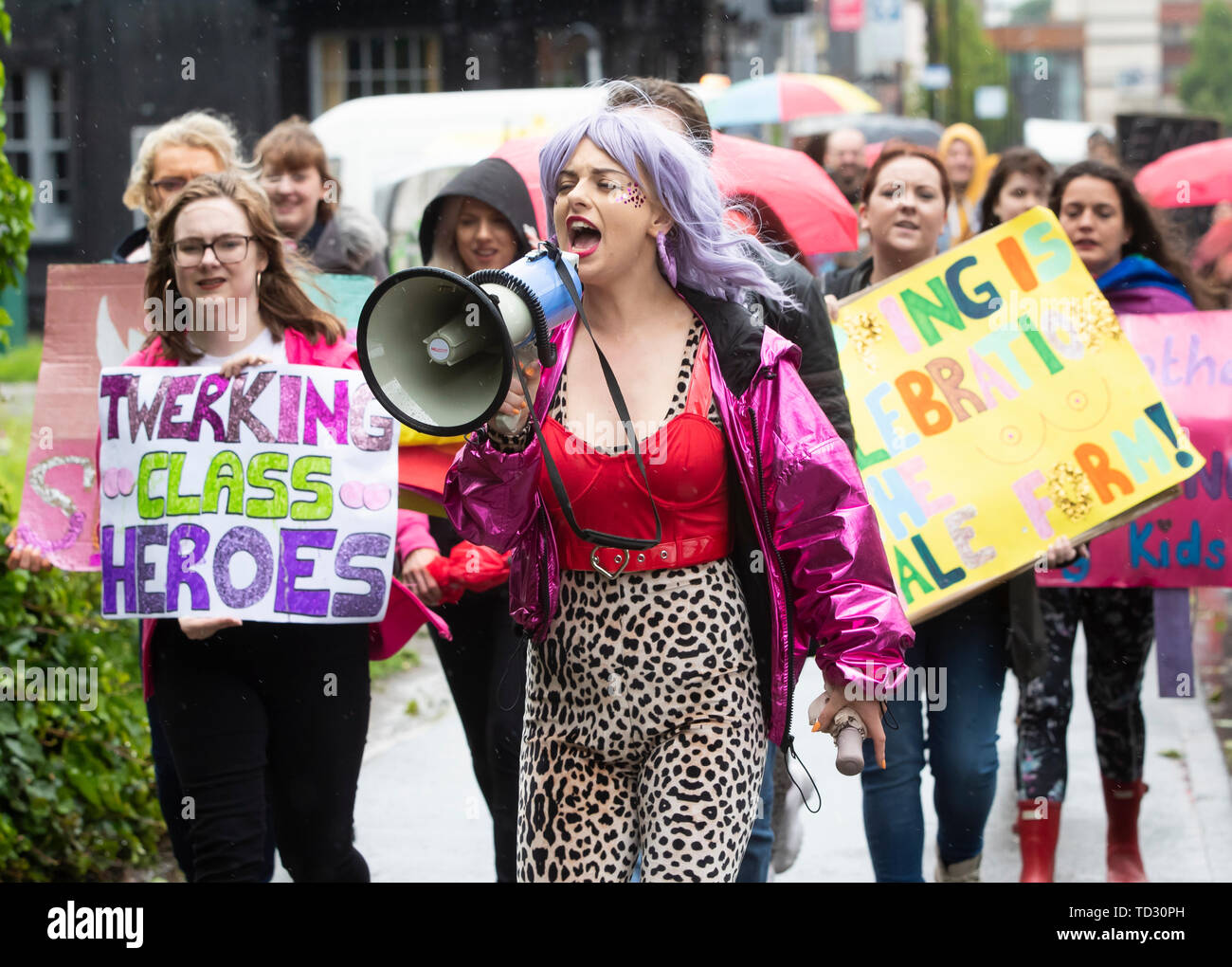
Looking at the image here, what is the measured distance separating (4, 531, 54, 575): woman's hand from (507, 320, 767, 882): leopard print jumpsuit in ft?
5.70

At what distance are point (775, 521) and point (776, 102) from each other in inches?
294

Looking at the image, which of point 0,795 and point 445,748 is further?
point 445,748

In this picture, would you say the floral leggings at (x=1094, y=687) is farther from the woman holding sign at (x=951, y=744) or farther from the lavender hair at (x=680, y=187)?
the lavender hair at (x=680, y=187)

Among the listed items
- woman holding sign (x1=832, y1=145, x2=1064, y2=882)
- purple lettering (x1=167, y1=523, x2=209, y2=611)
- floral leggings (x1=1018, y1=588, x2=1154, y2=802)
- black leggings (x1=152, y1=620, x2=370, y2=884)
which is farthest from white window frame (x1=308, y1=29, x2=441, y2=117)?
black leggings (x1=152, y1=620, x2=370, y2=884)

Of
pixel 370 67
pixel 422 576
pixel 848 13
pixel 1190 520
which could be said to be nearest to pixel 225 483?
pixel 422 576

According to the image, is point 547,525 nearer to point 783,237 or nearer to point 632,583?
point 632,583

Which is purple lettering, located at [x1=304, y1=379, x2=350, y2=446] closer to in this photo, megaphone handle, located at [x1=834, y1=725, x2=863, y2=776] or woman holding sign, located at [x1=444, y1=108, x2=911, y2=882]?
woman holding sign, located at [x1=444, y1=108, x2=911, y2=882]

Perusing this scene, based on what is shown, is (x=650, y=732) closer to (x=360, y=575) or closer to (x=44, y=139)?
(x=360, y=575)

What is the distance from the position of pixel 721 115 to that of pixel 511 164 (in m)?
5.65

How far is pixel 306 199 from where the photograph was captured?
540cm

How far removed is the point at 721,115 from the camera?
33.0 ft
